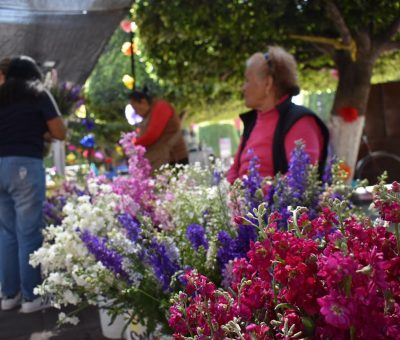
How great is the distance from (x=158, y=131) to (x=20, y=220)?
4.95ft

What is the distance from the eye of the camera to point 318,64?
8180mm

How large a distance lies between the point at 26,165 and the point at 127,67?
17.4 metres

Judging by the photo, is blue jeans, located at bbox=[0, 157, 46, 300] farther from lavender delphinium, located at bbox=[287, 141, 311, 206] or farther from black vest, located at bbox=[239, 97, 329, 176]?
lavender delphinium, located at bbox=[287, 141, 311, 206]

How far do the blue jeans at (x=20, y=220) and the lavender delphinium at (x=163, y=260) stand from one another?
2.54m

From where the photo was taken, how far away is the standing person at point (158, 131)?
5.12m

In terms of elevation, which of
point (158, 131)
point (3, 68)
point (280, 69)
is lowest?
point (158, 131)

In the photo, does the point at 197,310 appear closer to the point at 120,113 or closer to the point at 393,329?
the point at 393,329

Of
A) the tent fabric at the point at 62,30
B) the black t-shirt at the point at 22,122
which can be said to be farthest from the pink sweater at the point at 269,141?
the tent fabric at the point at 62,30

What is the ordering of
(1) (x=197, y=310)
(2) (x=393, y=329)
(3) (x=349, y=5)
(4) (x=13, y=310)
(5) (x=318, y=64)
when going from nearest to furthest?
(2) (x=393, y=329)
(1) (x=197, y=310)
(4) (x=13, y=310)
(3) (x=349, y=5)
(5) (x=318, y=64)

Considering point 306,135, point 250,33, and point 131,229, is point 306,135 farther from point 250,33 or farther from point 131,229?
point 250,33

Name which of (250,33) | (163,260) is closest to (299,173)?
(163,260)

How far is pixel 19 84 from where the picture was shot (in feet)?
12.9

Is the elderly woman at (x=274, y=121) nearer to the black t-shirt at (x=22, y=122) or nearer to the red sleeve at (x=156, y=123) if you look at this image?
the black t-shirt at (x=22, y=122)

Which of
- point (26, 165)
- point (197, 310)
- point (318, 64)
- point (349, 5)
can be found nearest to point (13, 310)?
point (26, 165)
